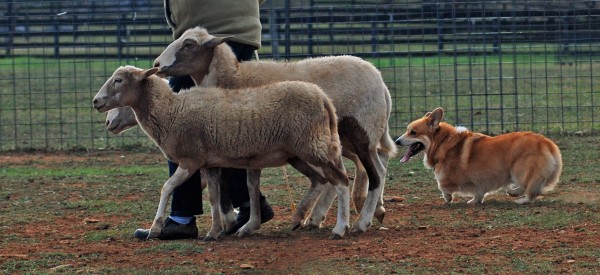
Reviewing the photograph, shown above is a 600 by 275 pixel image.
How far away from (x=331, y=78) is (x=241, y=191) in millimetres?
1227

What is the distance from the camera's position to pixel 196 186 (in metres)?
8.26

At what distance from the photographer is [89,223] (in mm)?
9031

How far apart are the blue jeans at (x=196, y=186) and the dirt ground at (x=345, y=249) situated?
310 millimetres

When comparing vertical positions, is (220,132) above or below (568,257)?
above

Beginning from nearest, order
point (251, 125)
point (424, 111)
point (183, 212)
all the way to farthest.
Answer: point (251, 125)
point (183, 212)
point (424, 111)

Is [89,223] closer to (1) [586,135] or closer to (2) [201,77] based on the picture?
(2) [201,77]

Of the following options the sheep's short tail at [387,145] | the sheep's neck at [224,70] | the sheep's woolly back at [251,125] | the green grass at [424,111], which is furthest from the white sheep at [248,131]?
the green grass at [424,111]

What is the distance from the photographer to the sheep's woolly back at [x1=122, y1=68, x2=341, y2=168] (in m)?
7.62

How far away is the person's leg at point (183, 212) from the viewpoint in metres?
8.02

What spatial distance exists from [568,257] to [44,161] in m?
8.42

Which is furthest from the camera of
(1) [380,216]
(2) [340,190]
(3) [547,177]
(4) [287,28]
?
(4) [287,28]

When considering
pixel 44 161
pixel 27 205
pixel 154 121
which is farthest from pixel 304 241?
pixel 44 161

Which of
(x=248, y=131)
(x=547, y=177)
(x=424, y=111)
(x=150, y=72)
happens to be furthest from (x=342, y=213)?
(x=424, y=111)

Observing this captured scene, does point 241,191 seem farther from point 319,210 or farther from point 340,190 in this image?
point 340,190
